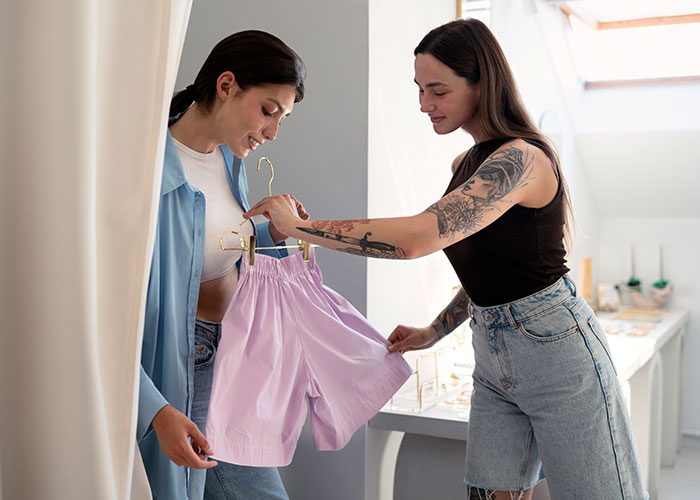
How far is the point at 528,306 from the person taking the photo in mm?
1293

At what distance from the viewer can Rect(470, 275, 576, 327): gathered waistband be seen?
1.29 metres

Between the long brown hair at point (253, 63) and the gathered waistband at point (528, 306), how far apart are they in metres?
0.58

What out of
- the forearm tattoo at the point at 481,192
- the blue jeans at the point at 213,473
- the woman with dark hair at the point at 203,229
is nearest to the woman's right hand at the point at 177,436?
the woman with dark hair at the point at 203,229

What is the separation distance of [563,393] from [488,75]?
61 centimetres

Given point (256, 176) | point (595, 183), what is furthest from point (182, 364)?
point (595, 183)

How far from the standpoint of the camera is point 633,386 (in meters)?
2.88

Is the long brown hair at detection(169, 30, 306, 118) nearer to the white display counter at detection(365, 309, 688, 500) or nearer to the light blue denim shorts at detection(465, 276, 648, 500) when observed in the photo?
the light blue denim shorts at detection(465, 276, 648, 500)

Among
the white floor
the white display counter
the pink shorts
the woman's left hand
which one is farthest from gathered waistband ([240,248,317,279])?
the white floor

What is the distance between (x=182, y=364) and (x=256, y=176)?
37.5 inches

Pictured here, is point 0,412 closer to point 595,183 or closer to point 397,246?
point 397,246

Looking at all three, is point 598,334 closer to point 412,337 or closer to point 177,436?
point 412,337

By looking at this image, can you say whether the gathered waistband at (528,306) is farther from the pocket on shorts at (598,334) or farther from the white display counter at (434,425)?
the white display counter at (434,425)

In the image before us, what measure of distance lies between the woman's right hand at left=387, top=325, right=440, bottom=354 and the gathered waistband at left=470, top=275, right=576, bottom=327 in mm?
286

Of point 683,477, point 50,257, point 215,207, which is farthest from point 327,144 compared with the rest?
point 683,477
